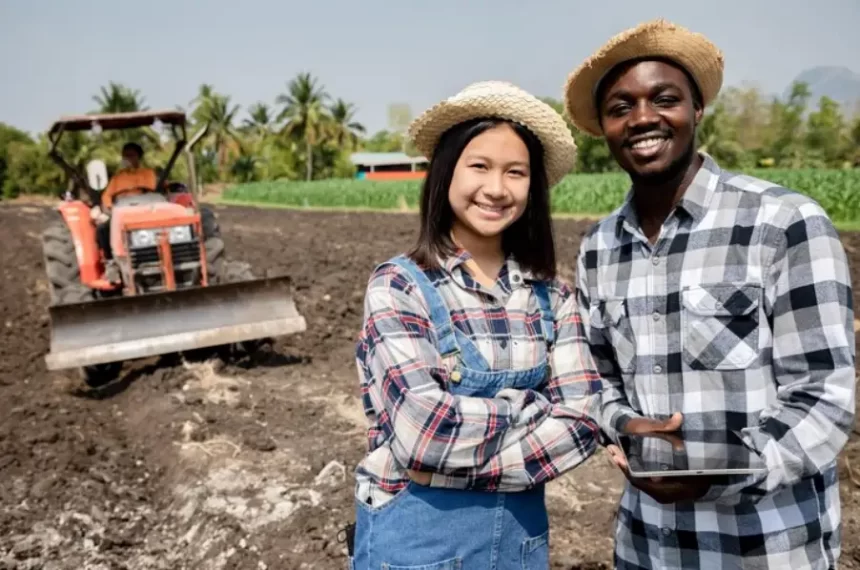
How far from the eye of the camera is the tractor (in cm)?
577

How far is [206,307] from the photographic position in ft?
20.2

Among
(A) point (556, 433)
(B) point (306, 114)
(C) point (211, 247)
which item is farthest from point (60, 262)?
(B) point (306, 114)

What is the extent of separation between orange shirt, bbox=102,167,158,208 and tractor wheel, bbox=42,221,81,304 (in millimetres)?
522

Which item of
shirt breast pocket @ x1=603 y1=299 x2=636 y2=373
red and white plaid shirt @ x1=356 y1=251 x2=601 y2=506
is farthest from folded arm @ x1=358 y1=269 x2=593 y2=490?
shirt breast pocket @ x1=603 y1=299 x2=636 y2=373

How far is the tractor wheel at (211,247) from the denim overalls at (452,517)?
5.63 meters

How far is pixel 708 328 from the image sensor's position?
1.64 m

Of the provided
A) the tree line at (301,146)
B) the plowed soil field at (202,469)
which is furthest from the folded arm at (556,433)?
the tree line at (301,146)

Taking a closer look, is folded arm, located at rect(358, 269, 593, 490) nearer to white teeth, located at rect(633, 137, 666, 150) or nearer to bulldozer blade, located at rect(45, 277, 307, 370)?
white teeth, located at rect(633, 137, 666, 150)

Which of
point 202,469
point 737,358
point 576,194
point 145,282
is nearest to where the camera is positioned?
point 737,358

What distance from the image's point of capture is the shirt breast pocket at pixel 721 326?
1.60 m

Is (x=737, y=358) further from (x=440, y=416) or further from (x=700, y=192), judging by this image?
(x=440, y=416)

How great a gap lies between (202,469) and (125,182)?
3.72m

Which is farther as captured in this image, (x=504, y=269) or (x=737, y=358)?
(x=504, y=269)

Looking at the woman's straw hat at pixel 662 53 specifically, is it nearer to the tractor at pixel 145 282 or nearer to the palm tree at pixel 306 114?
the tractor at pixel 145 282
